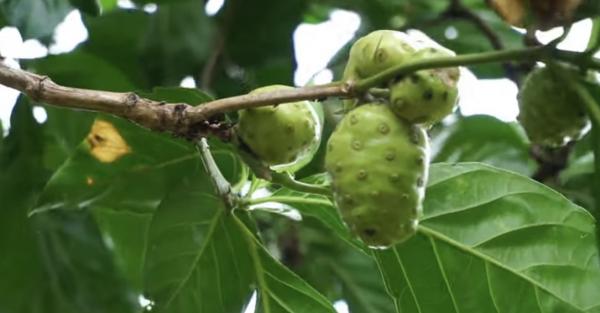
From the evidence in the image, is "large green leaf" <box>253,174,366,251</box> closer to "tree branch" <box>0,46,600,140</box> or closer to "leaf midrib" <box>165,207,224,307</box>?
"leaf midrib" <box>165,207,224,307</box>

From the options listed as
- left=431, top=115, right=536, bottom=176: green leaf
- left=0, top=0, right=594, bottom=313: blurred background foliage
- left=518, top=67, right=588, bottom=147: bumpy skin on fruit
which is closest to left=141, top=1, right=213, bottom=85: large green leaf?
left=0, top=0, right=594, bottom=313: blurred background foliage

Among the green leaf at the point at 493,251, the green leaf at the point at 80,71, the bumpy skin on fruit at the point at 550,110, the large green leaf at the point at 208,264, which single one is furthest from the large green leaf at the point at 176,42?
the bumpy skin on fruit at the point at 550,110

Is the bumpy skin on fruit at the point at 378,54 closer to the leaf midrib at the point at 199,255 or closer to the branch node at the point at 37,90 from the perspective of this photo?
the branch node at the point at 37,90

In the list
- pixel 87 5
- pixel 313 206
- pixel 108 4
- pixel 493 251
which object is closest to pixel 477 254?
pixel 493 251

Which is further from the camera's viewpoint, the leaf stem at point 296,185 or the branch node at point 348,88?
the leaf stem at point 296,185

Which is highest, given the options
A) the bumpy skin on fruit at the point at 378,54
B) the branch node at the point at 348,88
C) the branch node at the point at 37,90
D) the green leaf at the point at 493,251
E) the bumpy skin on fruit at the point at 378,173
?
the branch node at the point at 37,90

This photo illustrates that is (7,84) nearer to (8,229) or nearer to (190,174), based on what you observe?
(190,174)
